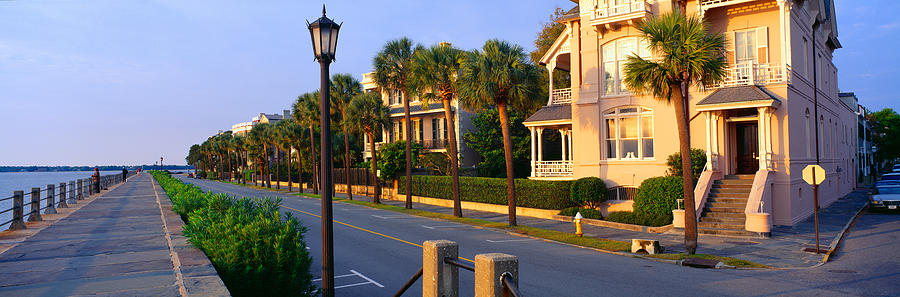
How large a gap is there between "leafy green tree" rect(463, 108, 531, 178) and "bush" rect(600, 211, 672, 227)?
1648cm

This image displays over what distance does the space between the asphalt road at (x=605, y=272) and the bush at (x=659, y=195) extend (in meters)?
5.81

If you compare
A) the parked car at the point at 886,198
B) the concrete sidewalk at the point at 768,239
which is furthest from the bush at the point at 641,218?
the parked car at the point at 886,198

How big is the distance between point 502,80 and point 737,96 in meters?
9.37

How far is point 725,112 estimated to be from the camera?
24.0 meters

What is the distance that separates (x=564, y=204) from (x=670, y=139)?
18.6 ft

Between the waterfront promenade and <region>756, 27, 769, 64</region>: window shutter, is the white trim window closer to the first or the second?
<region>756, 27, 769, 64</region>: window shutter

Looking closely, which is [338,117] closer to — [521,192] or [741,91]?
[521,192]

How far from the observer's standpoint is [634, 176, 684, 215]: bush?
22031 millimetres

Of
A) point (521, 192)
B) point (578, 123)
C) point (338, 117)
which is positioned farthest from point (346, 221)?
point (338, 117)

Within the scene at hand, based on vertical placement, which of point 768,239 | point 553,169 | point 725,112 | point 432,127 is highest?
point 432,127

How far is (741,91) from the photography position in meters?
22.2

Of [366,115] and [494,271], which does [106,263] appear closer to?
[494,271]

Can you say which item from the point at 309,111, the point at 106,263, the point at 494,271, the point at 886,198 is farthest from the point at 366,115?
the point at 494,271

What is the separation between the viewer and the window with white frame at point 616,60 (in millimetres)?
25484
